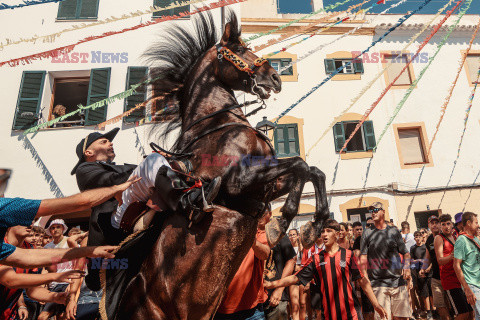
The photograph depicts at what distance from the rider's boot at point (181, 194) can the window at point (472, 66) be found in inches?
667

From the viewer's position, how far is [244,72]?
12.2 ft

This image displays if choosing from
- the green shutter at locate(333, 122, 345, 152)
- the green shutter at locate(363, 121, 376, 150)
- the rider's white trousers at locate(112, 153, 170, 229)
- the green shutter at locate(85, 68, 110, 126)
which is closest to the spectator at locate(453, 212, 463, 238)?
the rider's white trousers at locate(112, 153, 170, 229)

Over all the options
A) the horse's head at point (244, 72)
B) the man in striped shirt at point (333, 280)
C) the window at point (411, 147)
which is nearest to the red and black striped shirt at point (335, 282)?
the man in striped shirt at point (333, 280)

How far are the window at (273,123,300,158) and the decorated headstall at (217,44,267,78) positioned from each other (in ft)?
35.0

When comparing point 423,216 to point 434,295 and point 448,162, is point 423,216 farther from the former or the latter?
point 434,295

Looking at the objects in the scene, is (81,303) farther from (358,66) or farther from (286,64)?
(358,66)

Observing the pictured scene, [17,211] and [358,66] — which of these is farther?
Answer: [358,66]

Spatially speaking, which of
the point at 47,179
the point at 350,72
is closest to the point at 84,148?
the point at 47,179

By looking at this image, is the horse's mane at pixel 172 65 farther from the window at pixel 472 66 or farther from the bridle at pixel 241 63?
the window at pixel 472 66

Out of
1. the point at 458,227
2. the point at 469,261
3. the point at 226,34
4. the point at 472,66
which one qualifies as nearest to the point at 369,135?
the point at 472,66

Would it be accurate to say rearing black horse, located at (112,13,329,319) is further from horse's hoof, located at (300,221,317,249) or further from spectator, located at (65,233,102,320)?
spectator, located at (65,233,102,320)

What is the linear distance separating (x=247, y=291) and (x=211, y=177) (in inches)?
54.7

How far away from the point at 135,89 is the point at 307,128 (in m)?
11.5

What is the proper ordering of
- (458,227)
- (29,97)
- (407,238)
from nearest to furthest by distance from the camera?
1. (458,227)
2. (407,238)
3. (29,97)
